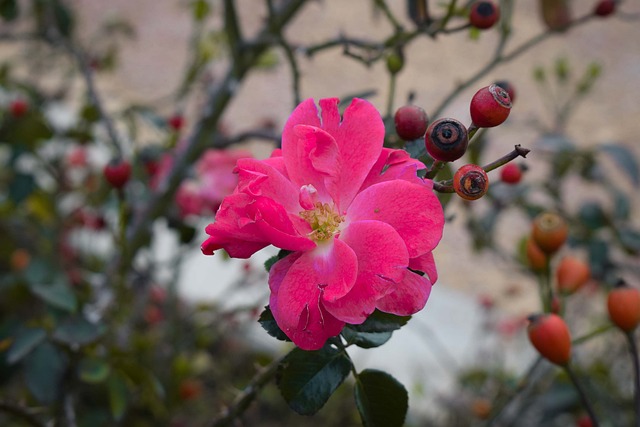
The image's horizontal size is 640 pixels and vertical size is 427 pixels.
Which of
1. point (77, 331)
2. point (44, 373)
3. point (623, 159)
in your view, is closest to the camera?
point (77, 331)

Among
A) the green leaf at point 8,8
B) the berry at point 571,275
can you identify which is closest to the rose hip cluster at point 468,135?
the berry at point 571,275

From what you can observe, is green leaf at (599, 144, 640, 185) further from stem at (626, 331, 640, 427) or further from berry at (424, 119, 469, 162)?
berry at (424, 119, 469, 162)

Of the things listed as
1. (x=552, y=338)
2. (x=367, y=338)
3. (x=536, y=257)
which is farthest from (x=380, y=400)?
(x=536, y=257)

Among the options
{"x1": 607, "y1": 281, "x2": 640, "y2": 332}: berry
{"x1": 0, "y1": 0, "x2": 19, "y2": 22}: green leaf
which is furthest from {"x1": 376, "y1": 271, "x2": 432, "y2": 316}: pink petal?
{"x1": 0, "y1": 0, "x2": 19, "y2": 22}: green leaf

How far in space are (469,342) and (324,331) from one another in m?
1.44

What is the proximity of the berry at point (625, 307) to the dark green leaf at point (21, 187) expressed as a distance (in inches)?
37.6

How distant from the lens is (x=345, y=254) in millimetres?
385

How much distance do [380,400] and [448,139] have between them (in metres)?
0.18

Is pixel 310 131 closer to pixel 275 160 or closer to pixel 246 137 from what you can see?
pixel 275 160

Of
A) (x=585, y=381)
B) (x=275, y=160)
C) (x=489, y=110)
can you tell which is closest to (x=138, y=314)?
(x=585, y=381)

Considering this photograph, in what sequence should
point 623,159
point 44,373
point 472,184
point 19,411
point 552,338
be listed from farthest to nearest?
1. point 623,159
2. point 44,373
3. point 19,411
4. point 552,338
5. point 472,184

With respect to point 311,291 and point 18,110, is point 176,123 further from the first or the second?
point 311,291

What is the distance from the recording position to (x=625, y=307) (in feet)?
1.71

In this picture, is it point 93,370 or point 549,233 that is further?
point 93,370
